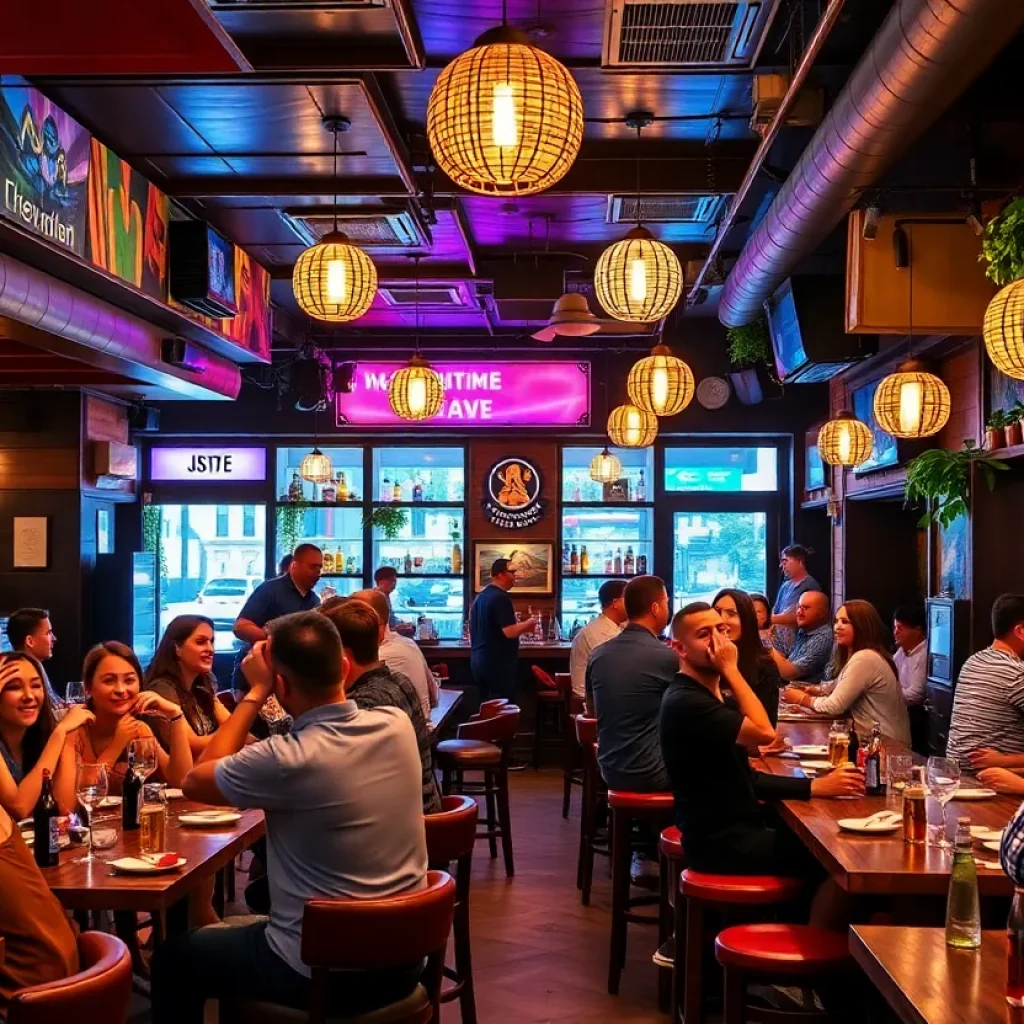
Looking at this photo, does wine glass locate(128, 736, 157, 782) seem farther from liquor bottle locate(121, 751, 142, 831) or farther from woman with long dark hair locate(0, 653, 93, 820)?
woman with long dark hair locate(0, 653, 93, 820)

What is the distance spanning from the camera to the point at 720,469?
12547 millimetres

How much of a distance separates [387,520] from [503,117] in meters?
8.66

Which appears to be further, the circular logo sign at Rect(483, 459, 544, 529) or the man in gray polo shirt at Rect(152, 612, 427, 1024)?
the circular logo sign at Rect(483, 459, 544, 529)

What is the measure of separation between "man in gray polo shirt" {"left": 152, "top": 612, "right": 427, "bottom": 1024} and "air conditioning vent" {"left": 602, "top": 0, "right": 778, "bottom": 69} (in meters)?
2.89

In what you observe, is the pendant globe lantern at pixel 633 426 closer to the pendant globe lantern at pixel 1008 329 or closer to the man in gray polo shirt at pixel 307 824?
the pendant globe lantern at pixel 1008 329

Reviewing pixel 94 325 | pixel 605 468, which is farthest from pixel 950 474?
pixel 94 325

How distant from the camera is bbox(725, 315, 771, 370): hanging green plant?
406 inches

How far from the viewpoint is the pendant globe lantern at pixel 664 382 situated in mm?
8711

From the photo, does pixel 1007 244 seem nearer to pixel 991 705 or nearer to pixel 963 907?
pixel 991 705

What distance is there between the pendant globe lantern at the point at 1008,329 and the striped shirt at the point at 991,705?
1.20 meters

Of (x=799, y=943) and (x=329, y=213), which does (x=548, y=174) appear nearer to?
(x=799, y=943)

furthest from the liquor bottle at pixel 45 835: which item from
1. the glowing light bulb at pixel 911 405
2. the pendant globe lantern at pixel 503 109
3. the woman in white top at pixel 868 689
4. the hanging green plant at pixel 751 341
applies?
the hanging green plant at pixel 751 341

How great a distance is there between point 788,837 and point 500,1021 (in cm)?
128

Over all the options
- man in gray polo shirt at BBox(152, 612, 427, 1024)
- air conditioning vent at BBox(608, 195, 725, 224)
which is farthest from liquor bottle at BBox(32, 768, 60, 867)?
air conditioning vent at BBox(608, 195, 725, 224)
